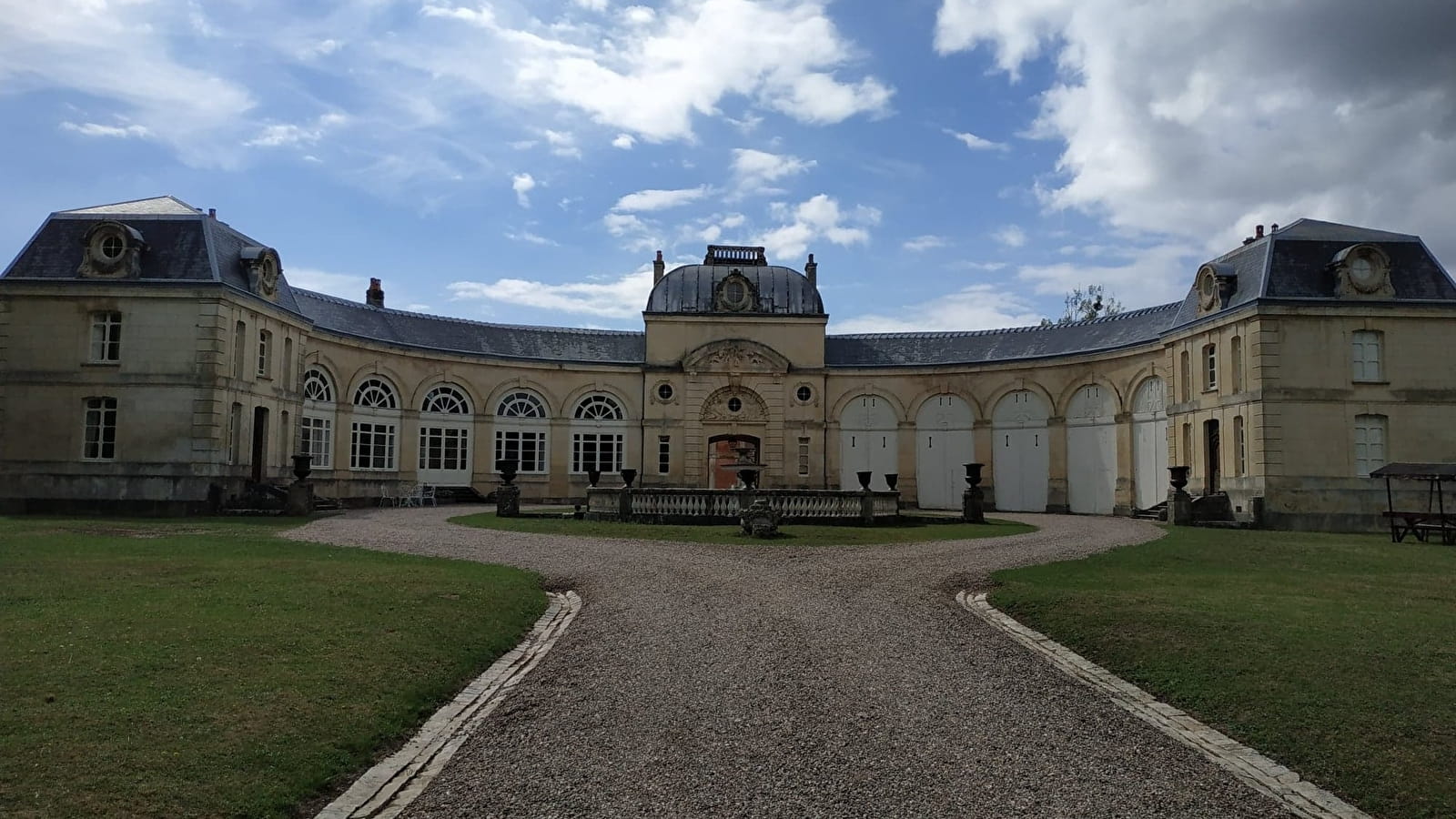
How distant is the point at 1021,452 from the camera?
35.5 meters

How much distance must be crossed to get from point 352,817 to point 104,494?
22.9 meters

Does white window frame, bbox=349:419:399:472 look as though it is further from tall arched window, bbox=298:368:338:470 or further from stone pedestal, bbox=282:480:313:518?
stone pedestal, bbox=282:480:313:518

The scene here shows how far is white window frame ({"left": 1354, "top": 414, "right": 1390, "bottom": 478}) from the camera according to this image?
2567cm

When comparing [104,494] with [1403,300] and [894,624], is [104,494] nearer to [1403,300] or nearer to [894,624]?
[894,624]

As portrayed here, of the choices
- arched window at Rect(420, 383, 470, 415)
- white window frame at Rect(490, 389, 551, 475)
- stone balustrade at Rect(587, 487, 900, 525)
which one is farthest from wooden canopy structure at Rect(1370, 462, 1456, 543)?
arched window at Rect(420, 383, 470, 415)

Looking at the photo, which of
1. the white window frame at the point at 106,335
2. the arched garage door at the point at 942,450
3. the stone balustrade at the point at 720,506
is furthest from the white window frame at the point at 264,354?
the arched garage door at the point at 942,450

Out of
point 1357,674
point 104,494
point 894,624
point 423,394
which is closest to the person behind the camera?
point 1357,674

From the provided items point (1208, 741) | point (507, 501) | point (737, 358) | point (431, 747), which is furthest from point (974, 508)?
point (431, 747)

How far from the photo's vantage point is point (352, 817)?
18.3 ft

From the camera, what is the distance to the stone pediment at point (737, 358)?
37531 millimetres

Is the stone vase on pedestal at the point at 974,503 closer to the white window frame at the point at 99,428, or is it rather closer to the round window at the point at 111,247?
the white window frame at the point at 99,428

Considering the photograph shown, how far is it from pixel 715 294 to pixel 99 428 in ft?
68.0

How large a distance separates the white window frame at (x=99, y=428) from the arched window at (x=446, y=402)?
11.0 metres

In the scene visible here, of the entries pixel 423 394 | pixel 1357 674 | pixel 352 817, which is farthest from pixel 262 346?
pixel 1357 674
